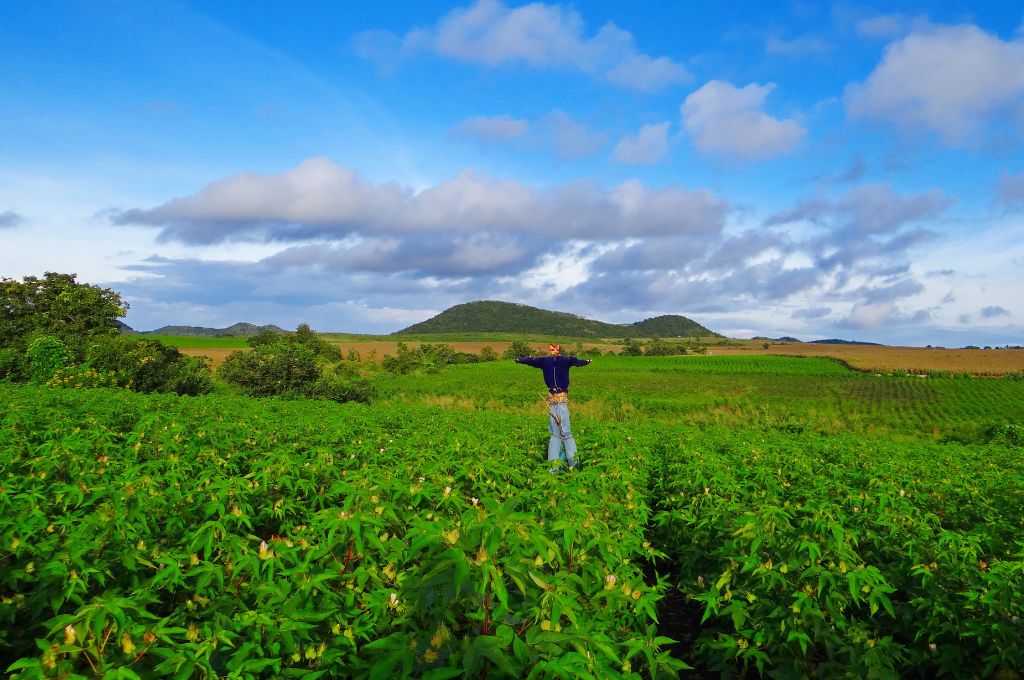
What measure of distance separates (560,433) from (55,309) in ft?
141

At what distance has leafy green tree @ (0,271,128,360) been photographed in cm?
3653

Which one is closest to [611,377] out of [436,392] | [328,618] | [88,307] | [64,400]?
[436,392]

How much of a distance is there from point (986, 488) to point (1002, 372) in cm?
8444

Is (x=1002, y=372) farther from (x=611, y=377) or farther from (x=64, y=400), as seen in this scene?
(x=64, y=400)

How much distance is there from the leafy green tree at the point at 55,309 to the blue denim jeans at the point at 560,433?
37120 millimetres

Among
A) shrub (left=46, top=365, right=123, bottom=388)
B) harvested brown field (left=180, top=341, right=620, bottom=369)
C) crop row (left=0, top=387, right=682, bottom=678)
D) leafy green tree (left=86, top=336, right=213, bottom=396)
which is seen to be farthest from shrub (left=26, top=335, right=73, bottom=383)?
harvested brown field (left=180, top=341, right=620, bottom=369)

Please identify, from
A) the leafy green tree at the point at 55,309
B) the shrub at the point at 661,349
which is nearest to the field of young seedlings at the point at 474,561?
the leafy green tree at the point at 55,309

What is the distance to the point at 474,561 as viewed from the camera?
2.52m

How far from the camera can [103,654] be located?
236 cm

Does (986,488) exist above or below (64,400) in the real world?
below

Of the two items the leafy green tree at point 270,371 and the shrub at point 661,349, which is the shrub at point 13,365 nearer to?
the leafy green tree at point 270,371

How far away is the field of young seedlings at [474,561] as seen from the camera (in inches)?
98.3

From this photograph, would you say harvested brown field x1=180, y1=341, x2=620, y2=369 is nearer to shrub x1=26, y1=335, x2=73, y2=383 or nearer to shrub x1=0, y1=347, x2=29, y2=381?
shrub x1=0, y1=347, x2=29, y2=381

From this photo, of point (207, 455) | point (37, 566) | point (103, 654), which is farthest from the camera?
point (207, 455)
